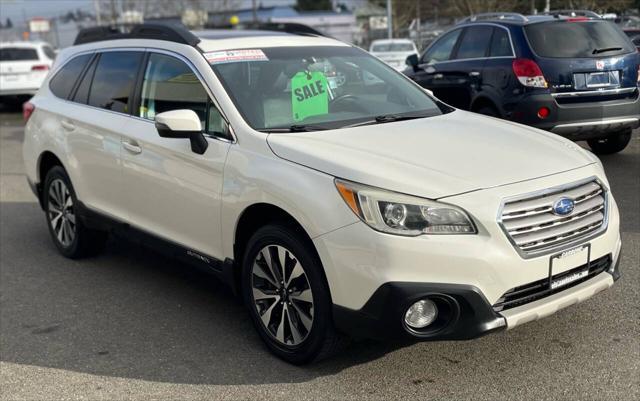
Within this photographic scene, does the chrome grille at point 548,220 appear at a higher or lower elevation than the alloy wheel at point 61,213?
higher

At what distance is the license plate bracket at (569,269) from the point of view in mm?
3400

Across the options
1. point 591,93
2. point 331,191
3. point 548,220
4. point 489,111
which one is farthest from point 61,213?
point 591,93

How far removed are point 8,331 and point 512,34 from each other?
5939 mm

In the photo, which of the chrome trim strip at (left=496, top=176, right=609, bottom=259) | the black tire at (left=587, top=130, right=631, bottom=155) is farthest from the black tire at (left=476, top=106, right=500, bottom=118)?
the chrome trim strip at (left=496, top=176, right=609, bottom=259)

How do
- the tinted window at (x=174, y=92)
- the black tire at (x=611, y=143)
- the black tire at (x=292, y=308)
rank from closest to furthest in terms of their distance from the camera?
the black tire at (x=292, y=308) → the tinted window at (x=174, y=92) → the black tire at (x=611, y=143)

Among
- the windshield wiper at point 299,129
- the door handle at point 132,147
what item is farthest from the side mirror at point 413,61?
the windshield wiper at point 299,129

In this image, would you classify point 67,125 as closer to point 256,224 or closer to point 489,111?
point 256,224

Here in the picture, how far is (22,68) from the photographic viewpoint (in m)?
18.2

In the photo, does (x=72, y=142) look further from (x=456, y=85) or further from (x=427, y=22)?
(x=427, y=22)

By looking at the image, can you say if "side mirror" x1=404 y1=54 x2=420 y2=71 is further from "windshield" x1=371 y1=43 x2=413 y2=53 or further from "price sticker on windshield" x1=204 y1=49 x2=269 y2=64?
"windshield" x1=371 y1=43 x2=413 y2=53

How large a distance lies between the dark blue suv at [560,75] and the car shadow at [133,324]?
407 centimetres

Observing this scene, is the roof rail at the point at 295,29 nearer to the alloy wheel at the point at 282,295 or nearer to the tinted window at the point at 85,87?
the tinted window at the point at 85,87

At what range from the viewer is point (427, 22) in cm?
4131

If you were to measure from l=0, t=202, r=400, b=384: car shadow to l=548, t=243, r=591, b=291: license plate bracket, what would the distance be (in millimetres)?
1018
